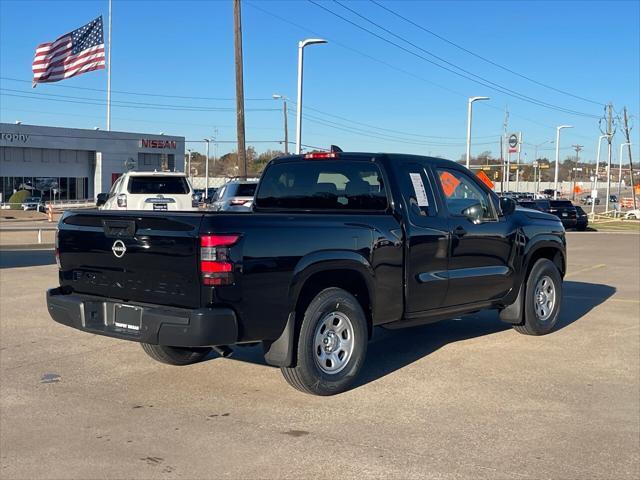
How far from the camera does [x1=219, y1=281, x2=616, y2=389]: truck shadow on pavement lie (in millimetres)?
6969

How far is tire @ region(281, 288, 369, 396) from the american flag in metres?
36.2

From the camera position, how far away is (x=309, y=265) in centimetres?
554

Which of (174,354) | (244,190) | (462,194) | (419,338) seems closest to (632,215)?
(244,190)

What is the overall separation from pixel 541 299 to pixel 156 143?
60710mm

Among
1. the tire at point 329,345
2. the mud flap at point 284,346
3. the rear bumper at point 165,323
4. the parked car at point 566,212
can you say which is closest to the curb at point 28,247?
the rear bumper at point 165,323

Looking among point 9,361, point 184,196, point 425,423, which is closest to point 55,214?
point 184,196

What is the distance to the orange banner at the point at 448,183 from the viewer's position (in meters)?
7.10

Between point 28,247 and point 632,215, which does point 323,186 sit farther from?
point 632,215

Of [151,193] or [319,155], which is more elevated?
[319,155]

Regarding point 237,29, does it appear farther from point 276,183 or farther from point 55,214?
point 55,214

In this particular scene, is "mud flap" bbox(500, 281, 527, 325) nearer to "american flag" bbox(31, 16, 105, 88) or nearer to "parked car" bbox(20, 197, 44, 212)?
"american flag" bbox(31, 16, 105, 88)

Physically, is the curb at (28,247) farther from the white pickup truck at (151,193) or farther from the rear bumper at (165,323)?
the rear bumper at (165,323)

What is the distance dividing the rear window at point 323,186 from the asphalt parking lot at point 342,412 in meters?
1.57

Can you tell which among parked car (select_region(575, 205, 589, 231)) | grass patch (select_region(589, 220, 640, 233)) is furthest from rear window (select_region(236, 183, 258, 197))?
grass patch (select_region(589, 220, 640, 233))
